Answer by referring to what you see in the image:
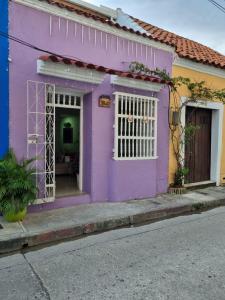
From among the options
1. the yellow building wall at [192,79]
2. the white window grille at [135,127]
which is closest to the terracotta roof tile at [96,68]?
the white window grille at [135,127]

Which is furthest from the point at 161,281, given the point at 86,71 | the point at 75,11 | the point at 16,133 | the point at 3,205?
the point at 75,11

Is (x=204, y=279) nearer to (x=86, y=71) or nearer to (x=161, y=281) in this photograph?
(x=161, y=281)

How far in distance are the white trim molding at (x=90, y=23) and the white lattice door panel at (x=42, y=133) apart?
1497mm

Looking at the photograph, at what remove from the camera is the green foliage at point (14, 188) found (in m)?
5.07

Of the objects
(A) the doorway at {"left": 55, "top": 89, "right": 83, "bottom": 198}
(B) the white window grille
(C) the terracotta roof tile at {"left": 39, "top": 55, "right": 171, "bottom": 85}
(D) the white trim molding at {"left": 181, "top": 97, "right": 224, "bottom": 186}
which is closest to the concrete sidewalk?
(A) the doorway at {"left": 55, "top": 89, "right": 83, "bottom": 198}

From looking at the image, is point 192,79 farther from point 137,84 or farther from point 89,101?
point 89,101

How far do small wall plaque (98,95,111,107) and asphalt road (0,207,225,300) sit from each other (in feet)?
9.67

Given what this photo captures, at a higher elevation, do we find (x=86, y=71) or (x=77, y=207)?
(x=86, y=71)

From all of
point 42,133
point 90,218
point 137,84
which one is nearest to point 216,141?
point 137,84

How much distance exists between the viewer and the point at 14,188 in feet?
16.5

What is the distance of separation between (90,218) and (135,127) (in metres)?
2.72

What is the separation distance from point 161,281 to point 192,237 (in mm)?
1768

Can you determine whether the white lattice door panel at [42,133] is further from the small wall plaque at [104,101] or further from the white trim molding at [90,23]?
the white trim molding at [90,23]

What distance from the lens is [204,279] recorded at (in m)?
3.60
